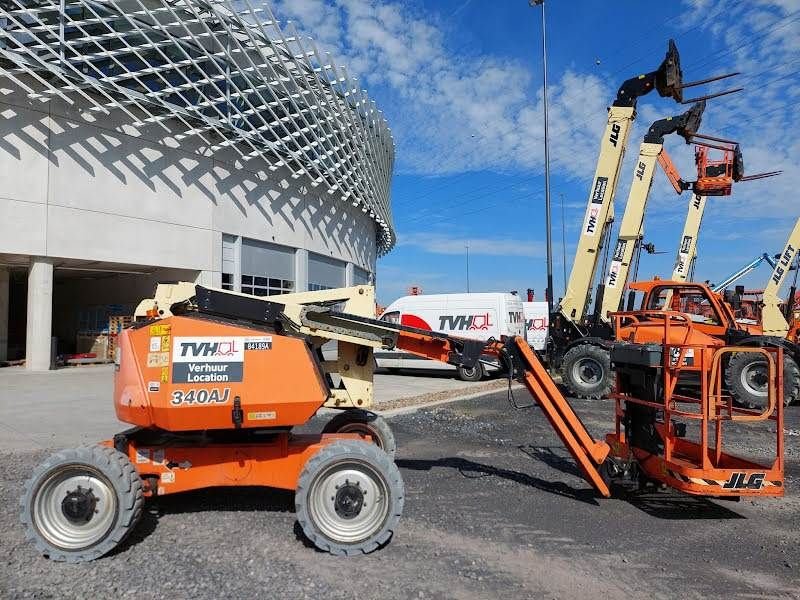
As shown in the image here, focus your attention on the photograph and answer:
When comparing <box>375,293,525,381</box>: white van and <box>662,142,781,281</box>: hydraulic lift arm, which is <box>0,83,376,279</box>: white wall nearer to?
<box>375,293,525,381</box>: white van

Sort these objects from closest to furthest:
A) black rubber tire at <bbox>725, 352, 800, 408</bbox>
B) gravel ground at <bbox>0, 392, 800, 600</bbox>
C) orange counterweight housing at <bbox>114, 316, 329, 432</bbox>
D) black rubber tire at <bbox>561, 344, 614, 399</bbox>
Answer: gravel ground at <bbox>0, 392, 800, 600</bbox>
orange counterweight housing at <bbox>114, 316, 329, 432</bbox>
black rubber tire at <bbox>725, 352, 800, 408</bbox>
black rubber tire at <bbox>561, 344, 614, 399</bbox>

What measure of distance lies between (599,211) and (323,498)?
13.0 m

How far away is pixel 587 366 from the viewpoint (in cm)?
1366

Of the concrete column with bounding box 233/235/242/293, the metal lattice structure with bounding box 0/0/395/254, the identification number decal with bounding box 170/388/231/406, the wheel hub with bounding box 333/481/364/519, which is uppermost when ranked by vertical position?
the metal lattice structure with bounding box 0/0/395/254

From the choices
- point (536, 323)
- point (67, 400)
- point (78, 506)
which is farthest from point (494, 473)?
point (536, 323)

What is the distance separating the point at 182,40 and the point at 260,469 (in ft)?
64.9

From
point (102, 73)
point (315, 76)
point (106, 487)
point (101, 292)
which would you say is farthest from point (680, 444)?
point (101, 292)

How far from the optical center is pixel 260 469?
4.83 m

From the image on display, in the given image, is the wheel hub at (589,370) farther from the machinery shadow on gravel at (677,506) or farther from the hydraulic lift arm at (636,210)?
the machinery shadow on gravel at (677,506)

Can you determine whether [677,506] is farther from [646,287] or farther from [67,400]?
[67,400]

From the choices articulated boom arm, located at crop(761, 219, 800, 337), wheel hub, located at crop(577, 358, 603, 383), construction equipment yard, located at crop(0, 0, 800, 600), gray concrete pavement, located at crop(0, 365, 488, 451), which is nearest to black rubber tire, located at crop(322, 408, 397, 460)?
construction equipment yard, located at crop(0, 0, 800, 600)

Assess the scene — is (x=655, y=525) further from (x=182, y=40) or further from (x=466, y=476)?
(x=182, y=40)

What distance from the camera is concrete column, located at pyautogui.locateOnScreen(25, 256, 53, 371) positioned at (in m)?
18.5

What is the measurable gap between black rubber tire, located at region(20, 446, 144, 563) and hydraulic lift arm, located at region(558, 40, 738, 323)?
12957 millimetres
